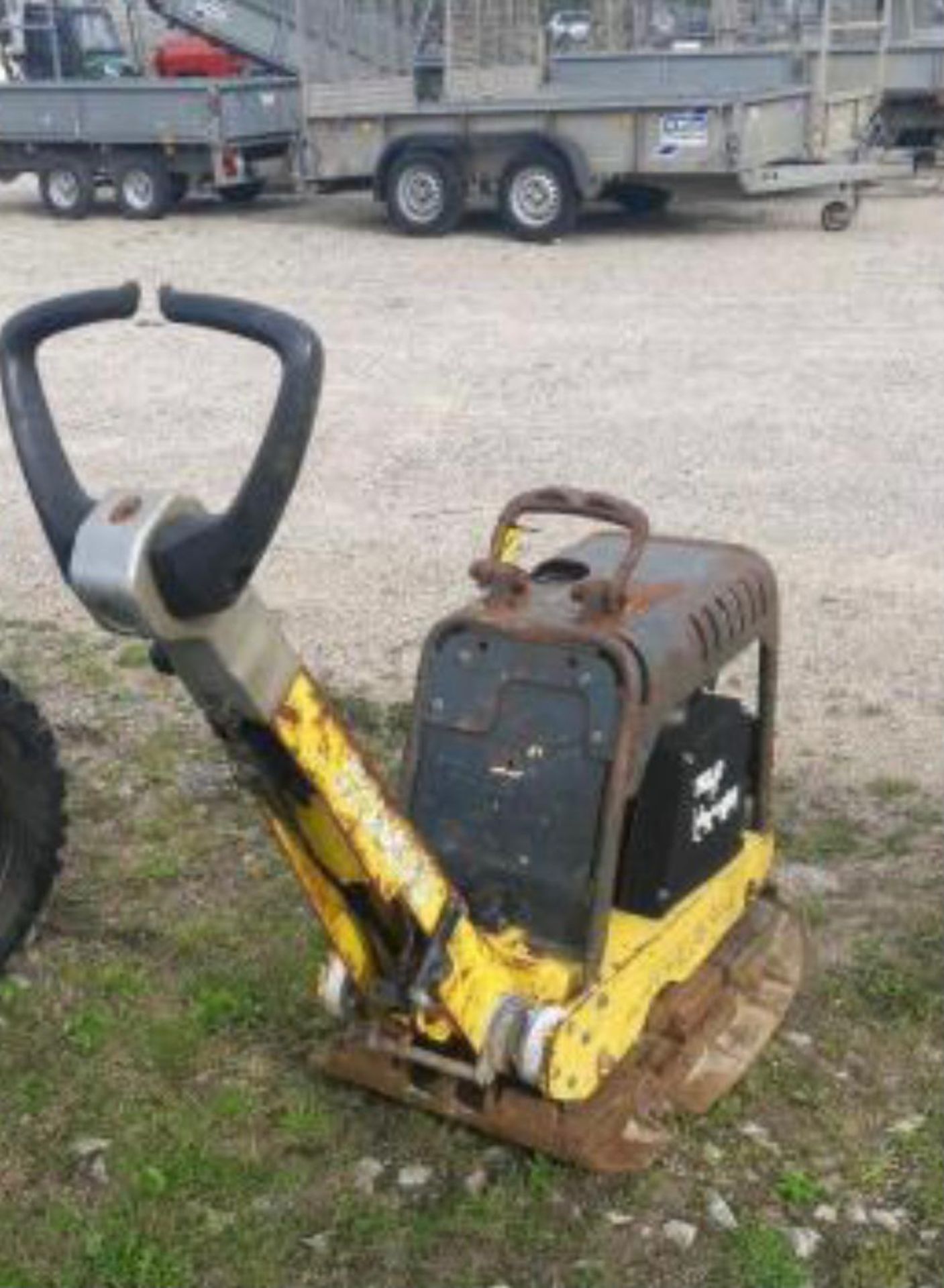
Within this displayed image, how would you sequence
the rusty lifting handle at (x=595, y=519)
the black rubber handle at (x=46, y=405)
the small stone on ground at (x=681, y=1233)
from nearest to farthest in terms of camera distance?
the black rubber handle at (x=46, y=405) < the rusty lifting handle at (x=595, y=519) < the small stone on ground at (x=681, y=1233)

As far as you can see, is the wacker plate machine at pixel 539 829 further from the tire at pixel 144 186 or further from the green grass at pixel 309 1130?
the tire at pixel 144 186

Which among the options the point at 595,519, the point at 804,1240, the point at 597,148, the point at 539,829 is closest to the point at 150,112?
the point at 597,148

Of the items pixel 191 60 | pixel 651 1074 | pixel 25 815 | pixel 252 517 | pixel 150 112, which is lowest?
pixel 651 1074

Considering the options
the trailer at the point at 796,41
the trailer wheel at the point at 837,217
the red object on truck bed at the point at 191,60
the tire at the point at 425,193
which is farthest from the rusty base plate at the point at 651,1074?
the red object on truck bed at the point at 191,60

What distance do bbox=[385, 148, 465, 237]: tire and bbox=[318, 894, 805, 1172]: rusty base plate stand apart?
39.4ft

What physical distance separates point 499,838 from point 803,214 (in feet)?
43.8

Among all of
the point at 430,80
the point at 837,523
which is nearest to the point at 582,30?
the point at 430,80

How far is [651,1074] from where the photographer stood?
3197 mm

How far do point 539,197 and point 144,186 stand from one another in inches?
170

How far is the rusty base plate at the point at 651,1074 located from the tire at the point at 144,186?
14.2 m

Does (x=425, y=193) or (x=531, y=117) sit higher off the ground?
(x=531, y=117)

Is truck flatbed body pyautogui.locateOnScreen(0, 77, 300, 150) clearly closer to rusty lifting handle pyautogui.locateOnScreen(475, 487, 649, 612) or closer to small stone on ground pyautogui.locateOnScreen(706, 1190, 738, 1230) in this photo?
rusty lifting handle pyautogui.locateOnScreen(475, 487, 649, 612)

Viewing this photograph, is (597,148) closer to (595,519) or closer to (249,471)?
(595,519)

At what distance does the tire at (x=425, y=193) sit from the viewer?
1475 cm
